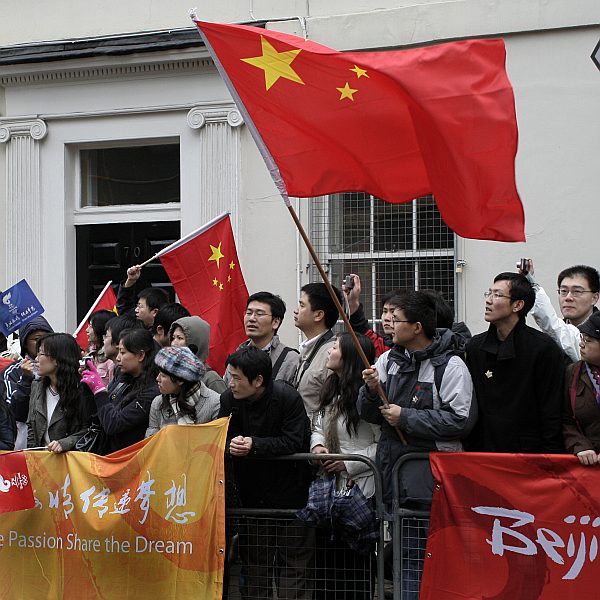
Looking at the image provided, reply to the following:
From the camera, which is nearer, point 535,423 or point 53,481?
point 535,423

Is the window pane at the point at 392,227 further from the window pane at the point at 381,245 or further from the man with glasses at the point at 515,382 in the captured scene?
the man with glasses at the point at 515,382

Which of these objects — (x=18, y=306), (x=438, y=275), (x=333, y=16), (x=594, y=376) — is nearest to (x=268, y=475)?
(x=594, y=376)

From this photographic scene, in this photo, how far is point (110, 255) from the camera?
12.5 metres

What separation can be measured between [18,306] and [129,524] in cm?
344

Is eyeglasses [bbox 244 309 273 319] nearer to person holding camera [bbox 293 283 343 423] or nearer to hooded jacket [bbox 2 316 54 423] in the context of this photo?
person holding camera [bbox 293 283 343 423]

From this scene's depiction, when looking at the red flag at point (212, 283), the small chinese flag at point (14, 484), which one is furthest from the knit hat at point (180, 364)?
the red flag at point (212, 283)

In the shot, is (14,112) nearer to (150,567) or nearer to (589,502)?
(150,567)

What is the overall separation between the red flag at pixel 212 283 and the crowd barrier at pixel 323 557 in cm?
237

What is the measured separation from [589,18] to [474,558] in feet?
19.3

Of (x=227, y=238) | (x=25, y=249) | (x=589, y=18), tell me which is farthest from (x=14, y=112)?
(x=589, y=18)

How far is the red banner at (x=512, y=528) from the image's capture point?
245 inches

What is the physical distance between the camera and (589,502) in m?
6.19

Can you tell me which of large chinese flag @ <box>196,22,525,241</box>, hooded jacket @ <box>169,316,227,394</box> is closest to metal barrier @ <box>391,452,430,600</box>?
large chinese flag @ <box>196,22,525,241</box>

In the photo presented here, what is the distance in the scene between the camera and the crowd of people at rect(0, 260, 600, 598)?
6520mm
